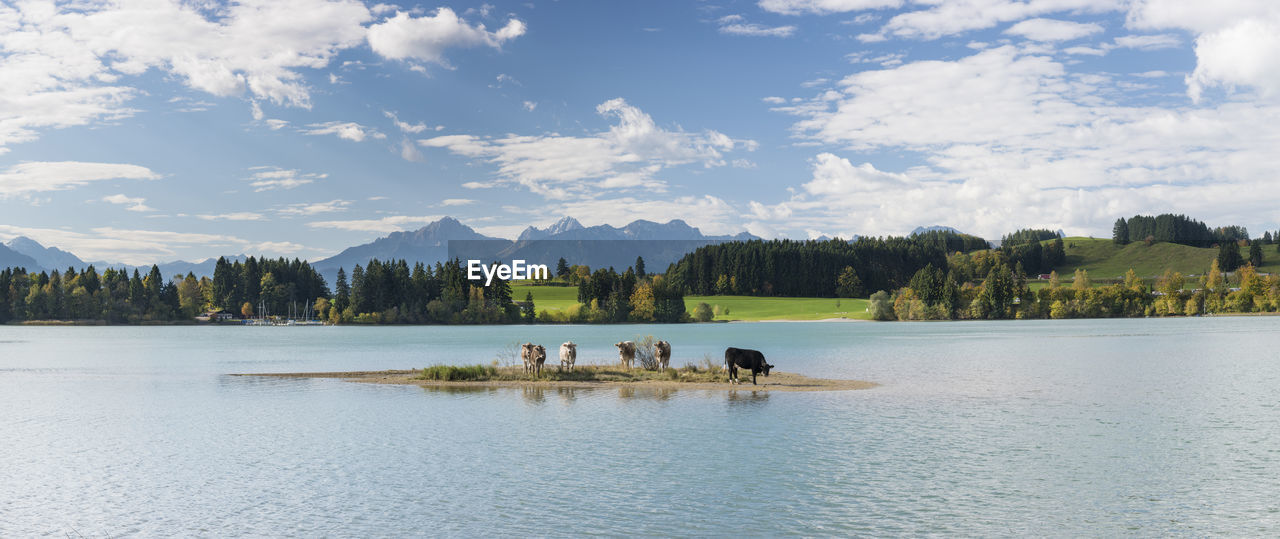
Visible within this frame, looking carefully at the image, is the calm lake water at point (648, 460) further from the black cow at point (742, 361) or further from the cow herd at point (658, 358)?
the cow herd at point (658, 358)

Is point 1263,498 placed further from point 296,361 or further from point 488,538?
point 296,361

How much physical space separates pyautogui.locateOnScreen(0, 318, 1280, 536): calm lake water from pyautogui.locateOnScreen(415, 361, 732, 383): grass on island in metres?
A: 4.41

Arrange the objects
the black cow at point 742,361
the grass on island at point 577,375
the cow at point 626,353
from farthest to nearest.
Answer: the cow at point 626,353 < the grass on island at point 577,375 < the black cow at point 742,361

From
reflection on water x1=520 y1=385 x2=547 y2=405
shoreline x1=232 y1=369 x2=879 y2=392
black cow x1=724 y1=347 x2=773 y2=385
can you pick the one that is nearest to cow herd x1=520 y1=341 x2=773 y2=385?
black cow x1=724 y1=347 x2=773 y2=385

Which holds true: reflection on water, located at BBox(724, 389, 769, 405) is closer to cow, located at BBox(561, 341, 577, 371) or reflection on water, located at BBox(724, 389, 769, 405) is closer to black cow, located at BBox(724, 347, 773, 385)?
black cow, located at BBox(724, 347, 773, 385)

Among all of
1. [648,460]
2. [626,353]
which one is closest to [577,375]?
[626,353]

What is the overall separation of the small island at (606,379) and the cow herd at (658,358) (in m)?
0.56

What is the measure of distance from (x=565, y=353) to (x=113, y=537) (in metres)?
36.1

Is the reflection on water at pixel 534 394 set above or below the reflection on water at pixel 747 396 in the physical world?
above

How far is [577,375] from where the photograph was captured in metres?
49.2

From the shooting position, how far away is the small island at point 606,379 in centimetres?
4484

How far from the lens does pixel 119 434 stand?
29453 millimetres

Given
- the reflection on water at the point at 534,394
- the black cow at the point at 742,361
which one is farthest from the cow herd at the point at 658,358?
the reflection on water at the point at 534,394

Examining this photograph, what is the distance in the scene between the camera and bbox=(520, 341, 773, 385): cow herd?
4606cm
